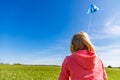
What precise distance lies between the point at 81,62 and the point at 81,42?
43 centimetres

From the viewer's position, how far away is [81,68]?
7.32 metres

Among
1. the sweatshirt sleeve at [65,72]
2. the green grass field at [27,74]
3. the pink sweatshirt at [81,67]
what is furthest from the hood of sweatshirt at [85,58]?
the green grass field at [27,74]

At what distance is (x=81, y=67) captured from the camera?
7.32m

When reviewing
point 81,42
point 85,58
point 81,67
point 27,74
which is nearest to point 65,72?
point 81,67

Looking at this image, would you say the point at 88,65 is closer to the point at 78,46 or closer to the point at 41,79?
the point at 78,46

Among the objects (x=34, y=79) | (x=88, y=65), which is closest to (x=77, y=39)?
(x=88, y=65)

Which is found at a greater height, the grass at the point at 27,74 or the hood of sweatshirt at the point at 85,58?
the grass at the point at 27,74

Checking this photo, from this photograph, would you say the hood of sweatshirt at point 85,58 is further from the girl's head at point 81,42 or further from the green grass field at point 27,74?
the green grass field at point 27,74

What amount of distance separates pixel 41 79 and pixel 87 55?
12.6 meters

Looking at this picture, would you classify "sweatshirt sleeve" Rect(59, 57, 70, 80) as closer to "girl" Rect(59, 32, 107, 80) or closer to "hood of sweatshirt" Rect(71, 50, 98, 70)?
"girl" Rect(59, 32, 107, 80)

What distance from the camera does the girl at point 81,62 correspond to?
287 inches

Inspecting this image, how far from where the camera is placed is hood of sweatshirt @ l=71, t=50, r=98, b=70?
287 inches

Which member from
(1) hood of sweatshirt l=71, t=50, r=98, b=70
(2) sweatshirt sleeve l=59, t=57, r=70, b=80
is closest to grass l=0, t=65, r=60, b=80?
(2) sweatshirt sleeve l=59, t=57, r=70, b=80

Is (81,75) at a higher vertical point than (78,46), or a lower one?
lower
